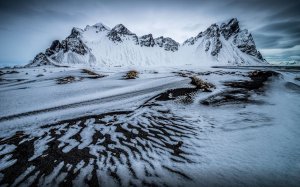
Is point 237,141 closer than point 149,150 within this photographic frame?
No

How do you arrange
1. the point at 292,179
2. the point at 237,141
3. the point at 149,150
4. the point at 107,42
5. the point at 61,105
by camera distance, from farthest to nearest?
the point at 107,42, the point at 61,105, the point at 237,141, the point at 149,150, the point at 292,179

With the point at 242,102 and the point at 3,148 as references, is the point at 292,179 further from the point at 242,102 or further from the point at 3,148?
the point at 3,148

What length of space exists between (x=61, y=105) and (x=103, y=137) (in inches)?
149

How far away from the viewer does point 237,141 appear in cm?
433

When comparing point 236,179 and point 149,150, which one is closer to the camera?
point 236,179

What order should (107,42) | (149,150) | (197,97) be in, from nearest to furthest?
1. (149,150)
2. (197,97)
3. (107,42)

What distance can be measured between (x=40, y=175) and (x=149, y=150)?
7.46 ft

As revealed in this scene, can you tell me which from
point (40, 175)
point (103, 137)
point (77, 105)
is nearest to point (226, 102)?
point (103, 137)

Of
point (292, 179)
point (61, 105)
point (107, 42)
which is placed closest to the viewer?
point (292, 179)

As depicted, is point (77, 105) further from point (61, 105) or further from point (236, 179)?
point (236, 179)

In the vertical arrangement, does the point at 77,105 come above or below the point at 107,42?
below

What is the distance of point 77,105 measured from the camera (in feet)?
24.5

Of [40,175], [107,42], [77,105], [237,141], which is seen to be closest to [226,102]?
[237,141]

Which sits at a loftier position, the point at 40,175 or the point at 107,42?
the point at 107,42
